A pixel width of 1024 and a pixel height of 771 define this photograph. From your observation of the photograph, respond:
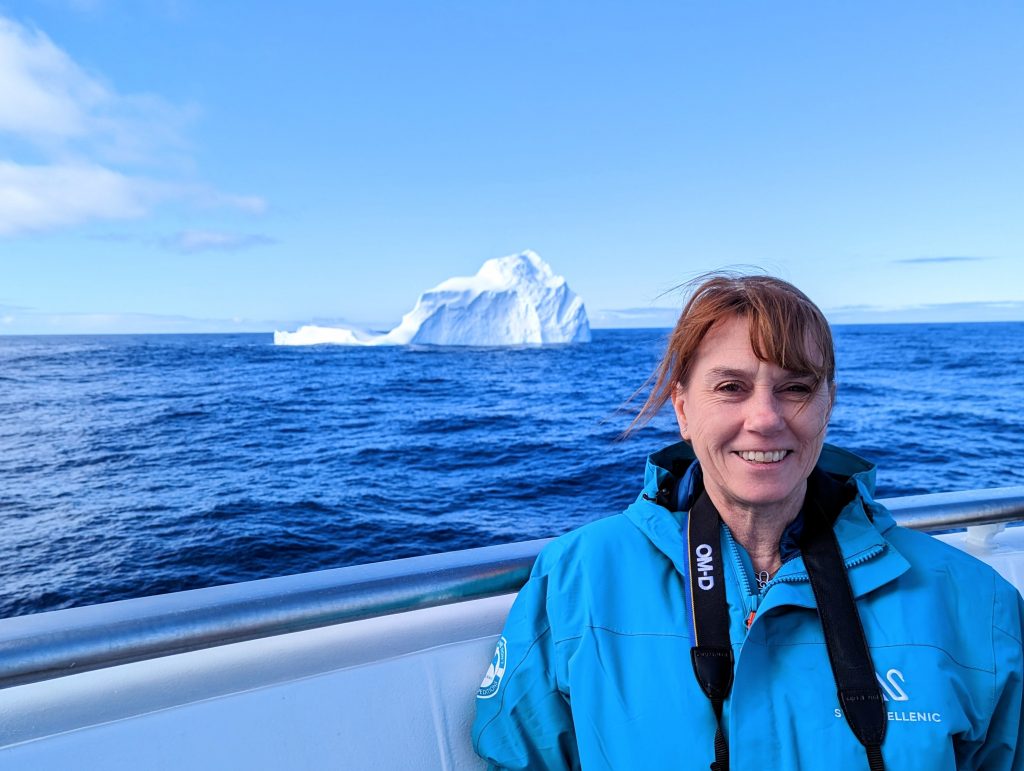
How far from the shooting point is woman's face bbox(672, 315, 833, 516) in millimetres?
1188

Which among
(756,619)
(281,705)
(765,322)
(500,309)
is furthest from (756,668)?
(500,309)

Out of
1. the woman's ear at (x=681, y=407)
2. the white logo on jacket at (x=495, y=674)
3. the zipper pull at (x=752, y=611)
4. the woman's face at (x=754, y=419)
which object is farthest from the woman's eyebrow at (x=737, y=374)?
the white logo on jacket at (x=495, y=674)

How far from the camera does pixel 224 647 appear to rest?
117 cm

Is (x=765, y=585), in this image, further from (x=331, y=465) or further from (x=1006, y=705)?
(x=331, y=465)

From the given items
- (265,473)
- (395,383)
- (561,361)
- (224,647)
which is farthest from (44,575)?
(561,361)

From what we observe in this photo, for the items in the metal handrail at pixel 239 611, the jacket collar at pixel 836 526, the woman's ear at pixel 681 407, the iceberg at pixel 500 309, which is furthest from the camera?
the iceberg at pixel 500 309

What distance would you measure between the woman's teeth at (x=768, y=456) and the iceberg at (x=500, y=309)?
142 ft

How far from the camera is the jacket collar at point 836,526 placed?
3.72 feet

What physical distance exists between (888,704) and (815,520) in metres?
0.31

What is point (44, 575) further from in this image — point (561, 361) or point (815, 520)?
point (561, 361)

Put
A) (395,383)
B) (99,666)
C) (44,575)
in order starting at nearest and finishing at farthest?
(99,666) → (44,575) → (395,383)

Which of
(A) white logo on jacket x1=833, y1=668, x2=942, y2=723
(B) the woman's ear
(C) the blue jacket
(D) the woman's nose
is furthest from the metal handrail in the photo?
(A) white logo on jacket x1=833, y1=668, x2=942, y2=723

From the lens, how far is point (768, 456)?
121 centimetres

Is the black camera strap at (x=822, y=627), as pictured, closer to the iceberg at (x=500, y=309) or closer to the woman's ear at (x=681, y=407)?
the woman's ear at (x=681, y=407)
